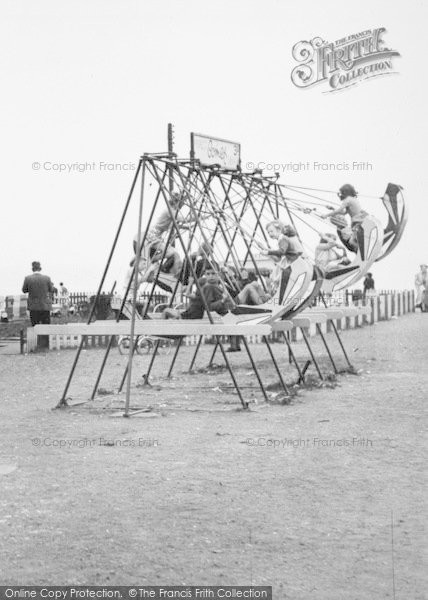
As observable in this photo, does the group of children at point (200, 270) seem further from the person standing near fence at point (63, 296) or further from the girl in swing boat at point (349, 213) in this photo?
the person standing near fence at point (63, 296)

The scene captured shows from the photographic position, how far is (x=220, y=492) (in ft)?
24.3

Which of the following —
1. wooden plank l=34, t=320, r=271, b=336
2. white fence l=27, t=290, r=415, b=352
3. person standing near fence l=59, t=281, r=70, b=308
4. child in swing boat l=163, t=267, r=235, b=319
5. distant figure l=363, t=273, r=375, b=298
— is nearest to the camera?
wooden plank l=34, t=320, r=271, b=336

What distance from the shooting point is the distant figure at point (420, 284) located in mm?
36531

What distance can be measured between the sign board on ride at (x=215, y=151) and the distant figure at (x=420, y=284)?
22.9m

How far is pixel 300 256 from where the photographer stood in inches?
536

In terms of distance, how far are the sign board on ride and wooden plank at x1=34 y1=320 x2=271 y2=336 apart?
2.48 meters

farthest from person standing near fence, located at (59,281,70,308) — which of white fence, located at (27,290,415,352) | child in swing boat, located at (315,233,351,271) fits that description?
child in swing boat, located at (315,233,351,271)

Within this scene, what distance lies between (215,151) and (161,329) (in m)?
3.26

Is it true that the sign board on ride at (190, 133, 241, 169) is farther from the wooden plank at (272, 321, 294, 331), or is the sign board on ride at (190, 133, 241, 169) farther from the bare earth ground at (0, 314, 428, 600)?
the bare earth ground at (0, 314, 428, 600)

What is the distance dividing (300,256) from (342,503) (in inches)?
268

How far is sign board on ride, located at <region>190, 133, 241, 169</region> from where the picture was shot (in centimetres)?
1348

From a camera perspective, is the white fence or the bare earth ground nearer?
the bare earth ground

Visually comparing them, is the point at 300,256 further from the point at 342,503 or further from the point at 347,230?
the point at 342,503

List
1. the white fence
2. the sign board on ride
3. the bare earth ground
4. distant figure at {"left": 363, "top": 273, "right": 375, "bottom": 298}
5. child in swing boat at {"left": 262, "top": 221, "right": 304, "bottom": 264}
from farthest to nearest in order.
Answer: distant figure at {"left": 363, "top": 273, "right": 375, "bottom": 298} → the white fence → child in swing boat at {"left": 262, "top": 221, "right": 304, "bottom": 264} → the sign board on ride → the bare earth ground
